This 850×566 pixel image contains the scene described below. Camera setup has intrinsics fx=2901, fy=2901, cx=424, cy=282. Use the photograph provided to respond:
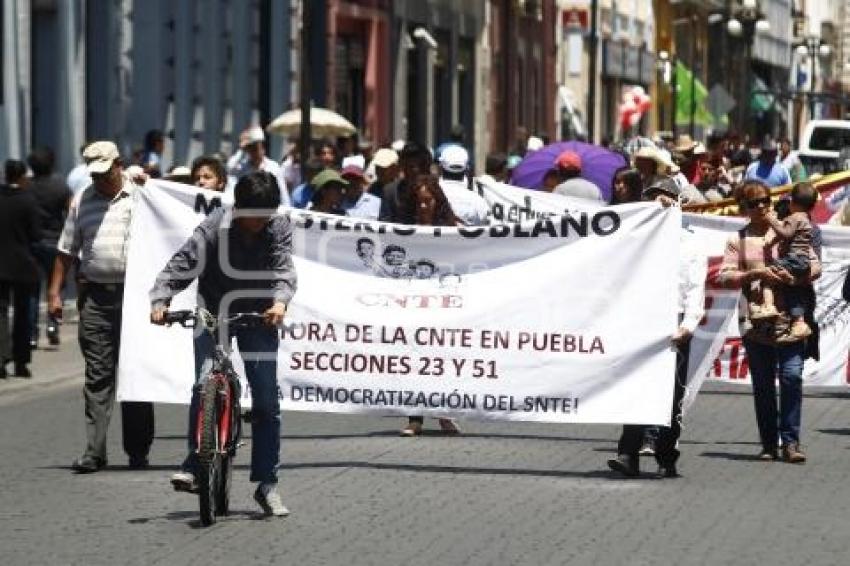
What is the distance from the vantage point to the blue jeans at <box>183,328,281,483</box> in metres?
13.8

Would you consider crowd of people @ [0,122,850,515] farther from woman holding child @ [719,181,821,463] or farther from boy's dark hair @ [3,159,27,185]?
boy's dark hair @ [3,159,27,185]

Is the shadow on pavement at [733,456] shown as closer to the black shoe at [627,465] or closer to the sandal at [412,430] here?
the black shoe at [627,465]

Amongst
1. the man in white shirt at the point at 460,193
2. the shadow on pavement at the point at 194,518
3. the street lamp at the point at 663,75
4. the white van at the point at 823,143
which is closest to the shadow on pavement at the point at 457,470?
the shadow on pavement at the point at 194,518

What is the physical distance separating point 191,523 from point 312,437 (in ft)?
14.5

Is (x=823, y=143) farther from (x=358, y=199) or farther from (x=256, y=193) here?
(x=256, y=193)

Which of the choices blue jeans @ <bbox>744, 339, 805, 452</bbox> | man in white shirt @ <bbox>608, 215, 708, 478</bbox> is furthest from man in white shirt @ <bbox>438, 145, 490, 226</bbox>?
man in white shirt @ <bbox>608, 215, 708, 478</bbox>

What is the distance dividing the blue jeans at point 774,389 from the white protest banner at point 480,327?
1.16 meters

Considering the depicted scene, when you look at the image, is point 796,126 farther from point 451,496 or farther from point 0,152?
point 451,496

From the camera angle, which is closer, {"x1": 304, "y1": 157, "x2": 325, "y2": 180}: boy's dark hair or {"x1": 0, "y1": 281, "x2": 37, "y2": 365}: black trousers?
{"x1": 0, "y1": 281, "x2": 37, "y2": 365}: black trousers

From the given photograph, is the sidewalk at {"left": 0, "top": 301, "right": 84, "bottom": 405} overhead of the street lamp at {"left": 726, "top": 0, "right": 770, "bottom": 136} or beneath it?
beneath

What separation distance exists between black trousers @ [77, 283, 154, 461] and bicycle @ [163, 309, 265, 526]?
2.25 m

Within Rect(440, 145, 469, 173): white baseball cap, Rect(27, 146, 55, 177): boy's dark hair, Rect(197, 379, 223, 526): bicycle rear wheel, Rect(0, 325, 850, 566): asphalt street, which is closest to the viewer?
Rect(0, 325, 850, 566): asphalt street

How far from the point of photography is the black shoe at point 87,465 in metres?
15.8

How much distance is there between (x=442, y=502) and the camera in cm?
1442
